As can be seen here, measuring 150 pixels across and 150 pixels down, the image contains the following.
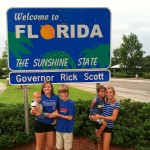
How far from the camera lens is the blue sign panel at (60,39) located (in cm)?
659

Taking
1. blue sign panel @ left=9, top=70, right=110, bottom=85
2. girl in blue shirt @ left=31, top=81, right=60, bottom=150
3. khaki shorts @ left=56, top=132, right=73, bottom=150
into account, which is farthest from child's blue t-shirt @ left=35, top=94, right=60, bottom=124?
blue sign panel @ left=9, top=70, right=110, bottom=85

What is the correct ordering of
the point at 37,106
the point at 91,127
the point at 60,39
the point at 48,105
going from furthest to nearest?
the point at 91,127 → the point at 60,39 → the point at 48,105 → the point at 37,106

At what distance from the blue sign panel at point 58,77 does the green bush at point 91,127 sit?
92 cm

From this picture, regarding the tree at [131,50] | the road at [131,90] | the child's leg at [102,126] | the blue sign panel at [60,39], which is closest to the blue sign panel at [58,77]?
the blue sign panel at [60,39]

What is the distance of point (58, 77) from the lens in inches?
266

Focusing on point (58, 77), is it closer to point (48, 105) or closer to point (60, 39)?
point (60, 39)

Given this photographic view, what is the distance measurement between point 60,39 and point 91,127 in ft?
6.39

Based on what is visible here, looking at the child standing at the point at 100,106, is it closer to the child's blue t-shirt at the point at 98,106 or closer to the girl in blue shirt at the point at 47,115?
the child's blue t-shirt at the point at 98,106

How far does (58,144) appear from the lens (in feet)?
17.8

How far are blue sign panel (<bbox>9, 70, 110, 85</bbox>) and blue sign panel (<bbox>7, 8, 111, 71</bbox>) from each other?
12 cm

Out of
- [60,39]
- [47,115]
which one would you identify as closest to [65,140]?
[47,115]

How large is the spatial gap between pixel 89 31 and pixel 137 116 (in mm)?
2205

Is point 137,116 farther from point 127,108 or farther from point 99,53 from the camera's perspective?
point 99,53

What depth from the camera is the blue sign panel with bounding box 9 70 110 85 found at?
661 cm
